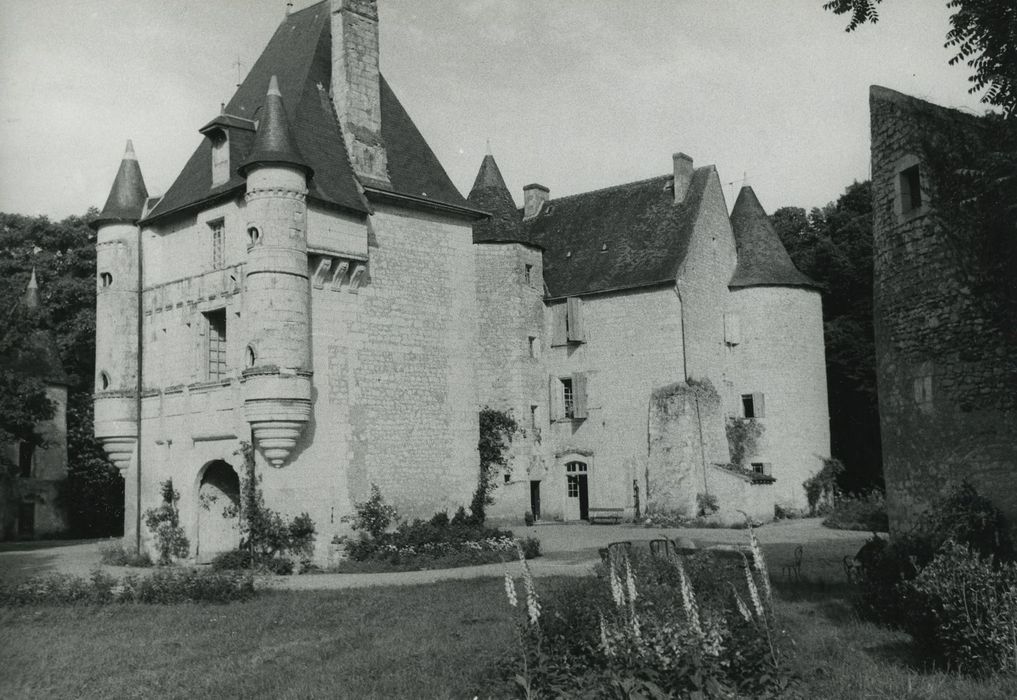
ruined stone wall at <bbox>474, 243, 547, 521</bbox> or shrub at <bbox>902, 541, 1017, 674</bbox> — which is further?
ruined stone wall at <bbox>474, 243, 547, 521</bbox>

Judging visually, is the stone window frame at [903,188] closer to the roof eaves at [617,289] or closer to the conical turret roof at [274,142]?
the conical turret roof at [274,142]

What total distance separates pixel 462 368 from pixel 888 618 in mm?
13921

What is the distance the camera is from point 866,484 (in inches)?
1409

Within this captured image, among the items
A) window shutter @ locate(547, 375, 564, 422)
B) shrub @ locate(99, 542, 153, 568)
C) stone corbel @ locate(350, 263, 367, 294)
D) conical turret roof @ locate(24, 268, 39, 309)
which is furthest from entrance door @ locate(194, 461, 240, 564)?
conical turret roof @ locate(24, 268, 39, 309)

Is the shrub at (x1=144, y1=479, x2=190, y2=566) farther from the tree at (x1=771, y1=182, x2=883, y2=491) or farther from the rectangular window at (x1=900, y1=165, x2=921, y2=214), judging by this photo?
the tree at (x1=771, y1=182, x2=883, y2=491)

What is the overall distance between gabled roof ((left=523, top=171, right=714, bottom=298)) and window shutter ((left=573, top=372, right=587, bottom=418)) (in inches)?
111

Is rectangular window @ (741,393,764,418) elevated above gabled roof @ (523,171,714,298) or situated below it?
below

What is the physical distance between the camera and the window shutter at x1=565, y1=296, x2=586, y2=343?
3203 centimetres

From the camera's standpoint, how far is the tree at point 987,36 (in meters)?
10.0

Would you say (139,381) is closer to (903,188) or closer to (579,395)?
(579,395)

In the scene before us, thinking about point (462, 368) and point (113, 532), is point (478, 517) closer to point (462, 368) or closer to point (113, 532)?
point (462, 368)

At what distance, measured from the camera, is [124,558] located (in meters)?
22.1

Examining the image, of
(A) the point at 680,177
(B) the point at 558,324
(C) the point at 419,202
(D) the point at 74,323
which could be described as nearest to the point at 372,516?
(C) the point at 419,202

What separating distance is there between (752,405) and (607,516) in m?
6.57
